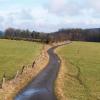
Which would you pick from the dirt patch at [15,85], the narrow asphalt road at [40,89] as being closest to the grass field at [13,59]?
the dirt patch at [15,85]

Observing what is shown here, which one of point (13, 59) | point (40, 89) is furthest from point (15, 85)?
point (13, 59)

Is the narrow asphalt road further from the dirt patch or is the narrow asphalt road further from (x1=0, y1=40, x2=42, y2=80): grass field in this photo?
(x1=0, y1=40, x2=42, y2=80): grass field

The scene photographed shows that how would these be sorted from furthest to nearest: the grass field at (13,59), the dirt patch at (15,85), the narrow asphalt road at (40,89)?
the grass field at (13,59) < the dirt patch at (15,85) < the narrow asphalt road at (40,89)

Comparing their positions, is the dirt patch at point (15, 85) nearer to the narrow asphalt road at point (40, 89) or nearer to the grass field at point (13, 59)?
the narrow asphalt road at point (40, 89)

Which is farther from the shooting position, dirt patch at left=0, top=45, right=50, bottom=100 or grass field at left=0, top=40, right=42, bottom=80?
grass field at left=0, top=40, right=42, bottom=80

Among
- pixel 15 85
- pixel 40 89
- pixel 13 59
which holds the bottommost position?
pixel 13 59

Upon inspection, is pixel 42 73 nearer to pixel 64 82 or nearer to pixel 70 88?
pixel 64 82

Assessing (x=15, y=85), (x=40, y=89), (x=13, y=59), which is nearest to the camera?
(x=40, y=89)

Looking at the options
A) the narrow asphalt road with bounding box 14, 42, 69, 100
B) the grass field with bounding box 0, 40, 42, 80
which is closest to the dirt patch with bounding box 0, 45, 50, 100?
the narrow asphalt road with bounding box 14, 42, 69, 100

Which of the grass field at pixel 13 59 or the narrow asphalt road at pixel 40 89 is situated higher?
the narrow asphalt road at pixel 40 89

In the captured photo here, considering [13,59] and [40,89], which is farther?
[13,59]

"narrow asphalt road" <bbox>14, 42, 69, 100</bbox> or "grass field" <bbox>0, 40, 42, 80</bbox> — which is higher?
"narrow asphalt road" <bbox>14, 42, 69, 100</bbox>

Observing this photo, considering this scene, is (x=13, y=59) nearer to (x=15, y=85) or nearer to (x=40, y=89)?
(x=15, y=85)

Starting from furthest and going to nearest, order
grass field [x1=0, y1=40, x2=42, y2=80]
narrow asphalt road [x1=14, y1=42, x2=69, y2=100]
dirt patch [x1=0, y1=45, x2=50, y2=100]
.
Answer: grass field [x1=0, y1=40, x2=42, y2=80], dirt patch [x1=0, y1=45, x2=50, y2=100], narrow asphalt road [x1=14, y1=42, x2=69, y2=100]
